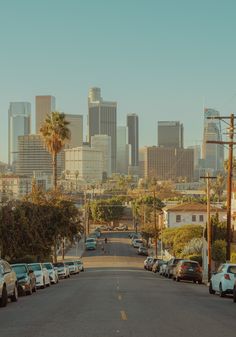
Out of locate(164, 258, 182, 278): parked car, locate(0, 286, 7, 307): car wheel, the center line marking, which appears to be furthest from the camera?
locate(164, 258, 182, 278): parked car

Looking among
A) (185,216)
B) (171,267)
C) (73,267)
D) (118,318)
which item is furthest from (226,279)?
(185,216)

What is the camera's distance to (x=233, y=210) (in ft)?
290

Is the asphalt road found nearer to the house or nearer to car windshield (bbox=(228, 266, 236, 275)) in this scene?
car windshield (bbox=(228, 266, 236, 275))

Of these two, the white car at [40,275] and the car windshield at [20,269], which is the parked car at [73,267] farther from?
the car windshield at [20,269]

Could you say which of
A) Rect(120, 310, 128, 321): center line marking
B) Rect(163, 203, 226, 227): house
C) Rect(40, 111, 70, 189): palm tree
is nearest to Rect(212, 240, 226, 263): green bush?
Rect(40, 111, 70, 189): palm tree

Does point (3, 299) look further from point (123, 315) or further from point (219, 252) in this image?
point (219, 252)

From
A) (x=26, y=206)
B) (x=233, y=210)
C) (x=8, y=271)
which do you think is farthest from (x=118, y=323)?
(x=233, y=210)

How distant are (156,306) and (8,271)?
18.7ft

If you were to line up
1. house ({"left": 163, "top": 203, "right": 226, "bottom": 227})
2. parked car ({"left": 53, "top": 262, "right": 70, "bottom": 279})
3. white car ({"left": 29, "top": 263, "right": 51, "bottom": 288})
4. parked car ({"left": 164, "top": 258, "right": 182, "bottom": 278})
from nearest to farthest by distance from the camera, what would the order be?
white car ({"left": 29, "top": 263, "right": 51, "bottom": 288})
parked car ({"left": 164, "top": 258, "right": 182, "bottom": 278})
parked car ({"left": 53, "top": 262, "right": 70, "bottom": 279})
house ({"left": 163, "top": 203, "right": 226, "bottom": 227})

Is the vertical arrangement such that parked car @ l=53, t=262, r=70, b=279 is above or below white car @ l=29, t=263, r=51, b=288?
below

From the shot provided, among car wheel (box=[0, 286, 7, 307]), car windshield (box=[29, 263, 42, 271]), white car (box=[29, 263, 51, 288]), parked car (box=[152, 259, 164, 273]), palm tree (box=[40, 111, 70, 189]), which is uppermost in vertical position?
palm tree (box=[40, 111, 70, 189])

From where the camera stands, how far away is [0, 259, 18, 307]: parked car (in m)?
24.1

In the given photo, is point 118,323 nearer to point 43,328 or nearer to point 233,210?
point 43,328

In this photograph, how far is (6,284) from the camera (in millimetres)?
24797
